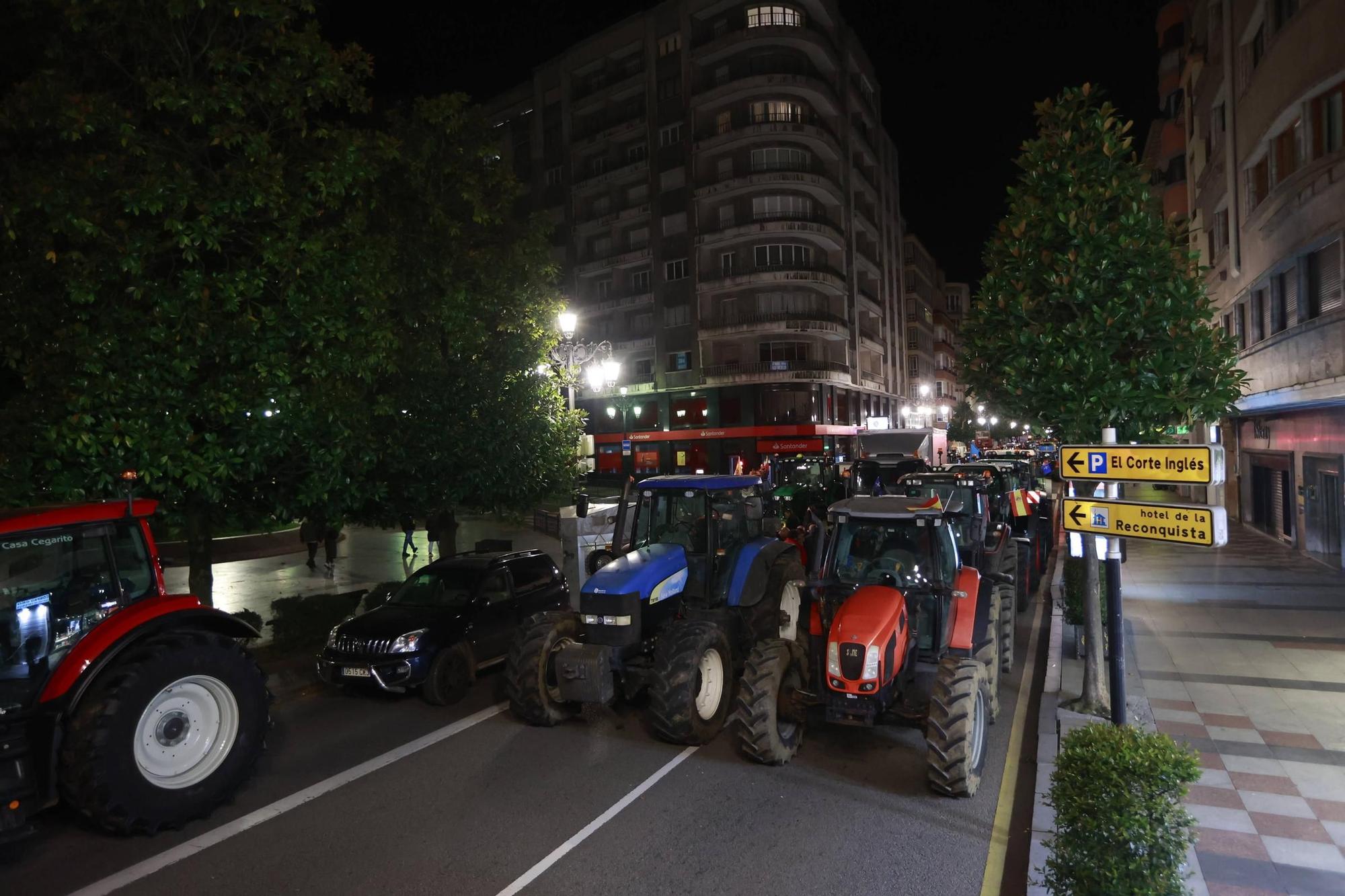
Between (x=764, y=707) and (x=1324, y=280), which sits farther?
(x=1324, y=280)

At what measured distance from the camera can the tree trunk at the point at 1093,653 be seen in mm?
7488

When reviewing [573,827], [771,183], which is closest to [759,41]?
[771,183]

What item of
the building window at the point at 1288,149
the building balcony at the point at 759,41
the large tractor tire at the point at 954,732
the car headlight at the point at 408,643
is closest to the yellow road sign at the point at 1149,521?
the large tractor tire at the point at 954,732

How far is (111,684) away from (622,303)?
143 ft

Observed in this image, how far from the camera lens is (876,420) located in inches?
2035

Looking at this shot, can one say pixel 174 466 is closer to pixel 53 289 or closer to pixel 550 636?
pixel 53 289

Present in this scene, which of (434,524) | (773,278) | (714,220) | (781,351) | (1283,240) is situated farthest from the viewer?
(714,220)

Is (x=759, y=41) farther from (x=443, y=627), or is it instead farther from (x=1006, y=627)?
(x=443, y=627)

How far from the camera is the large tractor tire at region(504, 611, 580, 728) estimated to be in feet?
24.8

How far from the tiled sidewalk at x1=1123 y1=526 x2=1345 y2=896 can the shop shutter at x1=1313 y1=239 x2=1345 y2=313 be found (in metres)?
4.90

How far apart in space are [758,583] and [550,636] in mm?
2449

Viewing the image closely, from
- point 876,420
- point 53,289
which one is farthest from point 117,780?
point 876,420

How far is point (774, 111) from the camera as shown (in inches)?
1699

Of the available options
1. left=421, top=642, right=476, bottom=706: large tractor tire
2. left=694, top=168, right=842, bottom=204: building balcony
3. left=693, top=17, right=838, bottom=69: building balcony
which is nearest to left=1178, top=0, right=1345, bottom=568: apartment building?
left=421, top=642, right=476, bottom=706: large tractor tire
